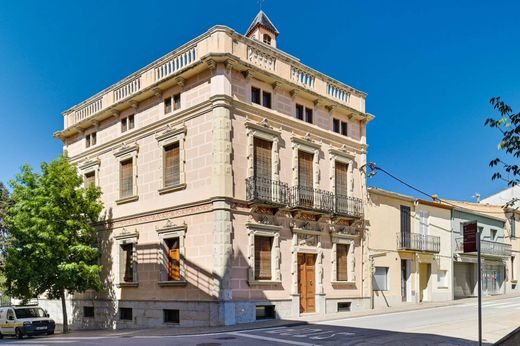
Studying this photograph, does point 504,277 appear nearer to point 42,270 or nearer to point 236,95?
point 236,95

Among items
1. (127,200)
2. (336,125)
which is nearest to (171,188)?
(127,200)

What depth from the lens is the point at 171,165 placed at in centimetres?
2227

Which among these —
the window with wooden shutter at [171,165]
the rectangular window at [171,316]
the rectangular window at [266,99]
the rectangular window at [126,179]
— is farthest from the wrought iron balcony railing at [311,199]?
the rectangular window at [126,179]

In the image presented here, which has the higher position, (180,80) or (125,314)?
(180,80)

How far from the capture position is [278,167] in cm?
2203

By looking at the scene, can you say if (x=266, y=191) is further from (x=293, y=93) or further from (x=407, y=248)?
(x=407, y=248)

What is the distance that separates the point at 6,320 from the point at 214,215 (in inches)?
478

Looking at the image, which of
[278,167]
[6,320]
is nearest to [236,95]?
[278,167]

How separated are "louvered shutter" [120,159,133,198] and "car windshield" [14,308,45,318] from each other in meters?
6.91

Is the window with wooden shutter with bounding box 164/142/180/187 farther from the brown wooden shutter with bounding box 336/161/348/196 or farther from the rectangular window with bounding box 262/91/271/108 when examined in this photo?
the brown wooden shutter with bounding box 336/161/348/196

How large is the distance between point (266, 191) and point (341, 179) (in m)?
6.11

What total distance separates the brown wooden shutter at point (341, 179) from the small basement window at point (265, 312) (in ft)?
24.4

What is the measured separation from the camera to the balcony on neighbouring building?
2448 cm

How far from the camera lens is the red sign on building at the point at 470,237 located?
32.6 ft
